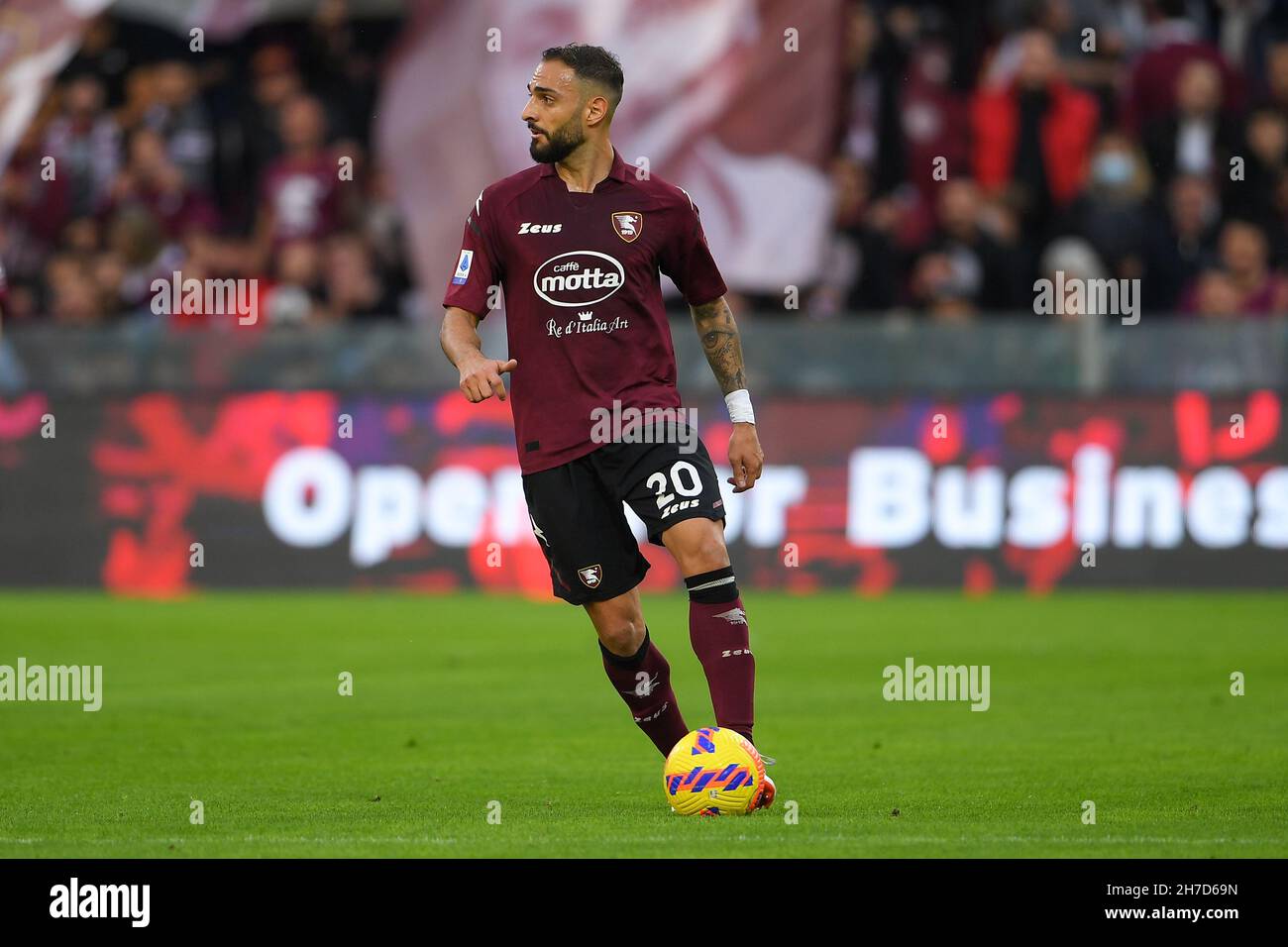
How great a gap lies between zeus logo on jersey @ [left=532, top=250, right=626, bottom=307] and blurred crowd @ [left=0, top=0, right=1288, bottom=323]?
35.7ft

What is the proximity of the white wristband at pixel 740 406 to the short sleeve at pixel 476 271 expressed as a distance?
96 centimetres

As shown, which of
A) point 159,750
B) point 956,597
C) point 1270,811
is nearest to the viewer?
point 1270,811

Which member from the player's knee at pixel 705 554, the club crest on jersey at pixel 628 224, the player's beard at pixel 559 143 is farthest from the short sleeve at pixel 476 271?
the player's knee at pixel 705 554

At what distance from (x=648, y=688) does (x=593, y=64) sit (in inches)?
88.9

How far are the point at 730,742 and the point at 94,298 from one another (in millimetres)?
12464

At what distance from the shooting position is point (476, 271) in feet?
27.3

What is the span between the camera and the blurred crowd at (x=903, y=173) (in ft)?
61.8

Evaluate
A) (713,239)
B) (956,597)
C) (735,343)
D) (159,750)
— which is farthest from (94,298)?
(735,343)

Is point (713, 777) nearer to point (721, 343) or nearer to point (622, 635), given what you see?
point (622, 635)

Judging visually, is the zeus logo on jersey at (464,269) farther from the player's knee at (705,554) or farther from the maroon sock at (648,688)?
the maroon sock at (648,688)

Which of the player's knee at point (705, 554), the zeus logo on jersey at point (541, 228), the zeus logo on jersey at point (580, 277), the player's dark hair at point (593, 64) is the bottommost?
the player's knee at point (705, 554)

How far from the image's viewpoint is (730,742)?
26.0ft

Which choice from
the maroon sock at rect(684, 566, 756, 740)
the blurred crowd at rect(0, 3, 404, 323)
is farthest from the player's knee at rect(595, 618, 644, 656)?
the blurred crowd at rect(0, 3, 404, 323)
